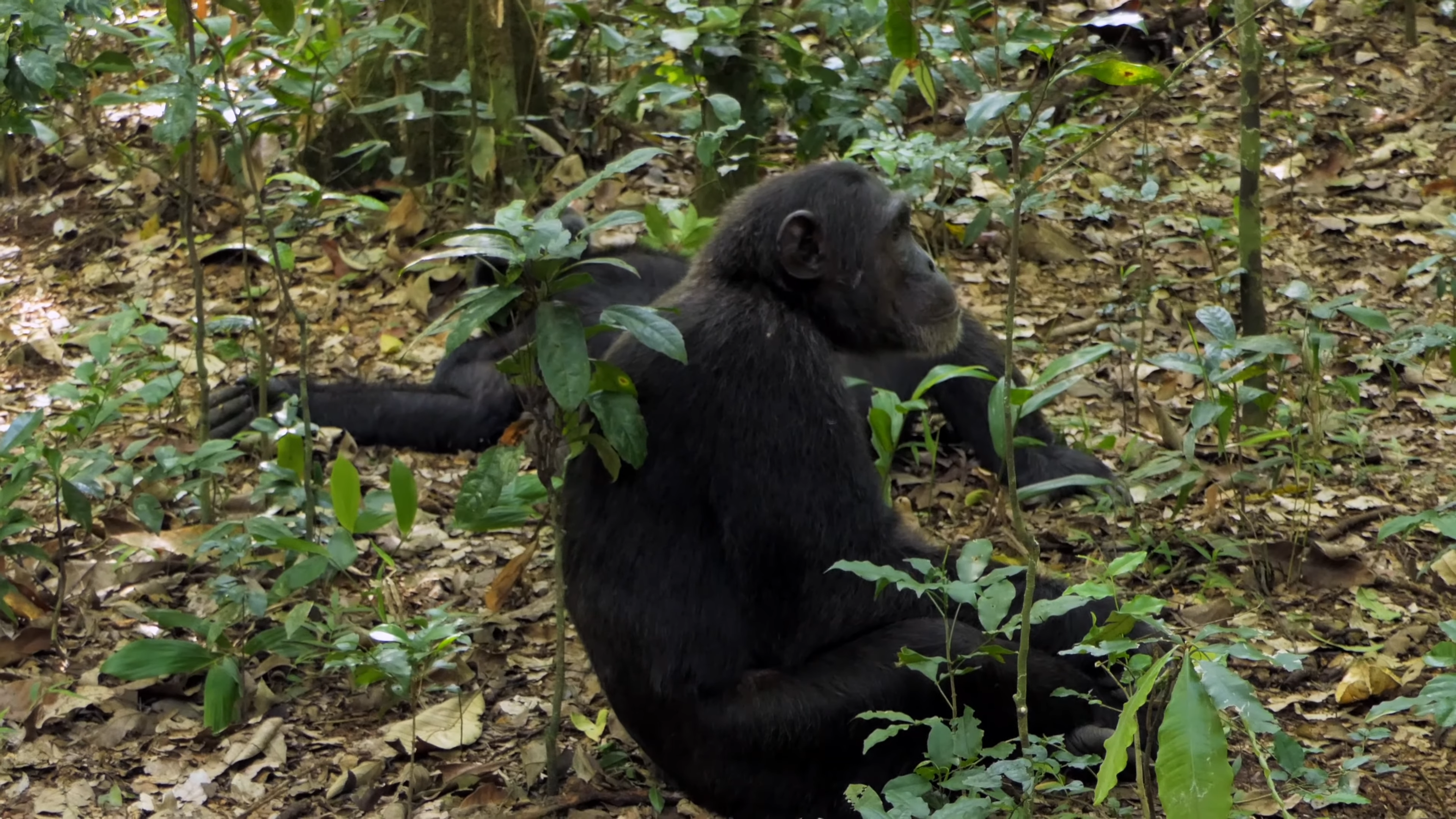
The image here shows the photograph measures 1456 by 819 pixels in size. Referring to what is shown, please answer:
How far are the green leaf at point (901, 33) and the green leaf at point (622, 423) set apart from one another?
130 cm

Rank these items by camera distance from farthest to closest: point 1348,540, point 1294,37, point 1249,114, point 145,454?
1. point 1294,37
2. point 145,454
3. point 1249,114
4. point 1348,540

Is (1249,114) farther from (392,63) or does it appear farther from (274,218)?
(274,218)

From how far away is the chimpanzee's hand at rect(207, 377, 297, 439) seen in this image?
7.31 m

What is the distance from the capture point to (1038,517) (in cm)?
647

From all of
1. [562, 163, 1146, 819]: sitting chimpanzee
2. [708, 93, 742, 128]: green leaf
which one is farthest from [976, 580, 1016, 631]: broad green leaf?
[708, 93, 742, 128]: green leaf

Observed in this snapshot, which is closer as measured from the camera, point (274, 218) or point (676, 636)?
point (676, 636)

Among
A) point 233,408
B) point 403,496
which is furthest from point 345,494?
point 233,408

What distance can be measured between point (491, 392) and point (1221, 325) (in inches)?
151

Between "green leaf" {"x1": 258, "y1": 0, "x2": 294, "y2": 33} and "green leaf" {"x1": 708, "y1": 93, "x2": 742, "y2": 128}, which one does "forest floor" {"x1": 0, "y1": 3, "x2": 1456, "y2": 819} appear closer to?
"green leaf" {"x1": 708, "y1": 93, "x2": 742, "y2": 128}

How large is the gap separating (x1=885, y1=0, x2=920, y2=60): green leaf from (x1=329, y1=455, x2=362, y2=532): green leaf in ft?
7.54

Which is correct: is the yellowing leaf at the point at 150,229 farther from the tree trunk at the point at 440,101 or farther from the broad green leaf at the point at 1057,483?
the broad green leaf at the point at 1057,483

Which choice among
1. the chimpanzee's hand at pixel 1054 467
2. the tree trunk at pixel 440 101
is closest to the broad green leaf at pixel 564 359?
the chimpanzee's hand at pixel 1054 467

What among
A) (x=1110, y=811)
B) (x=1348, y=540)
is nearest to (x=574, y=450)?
(x=1110, y=811)

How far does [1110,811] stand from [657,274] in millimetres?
4142
